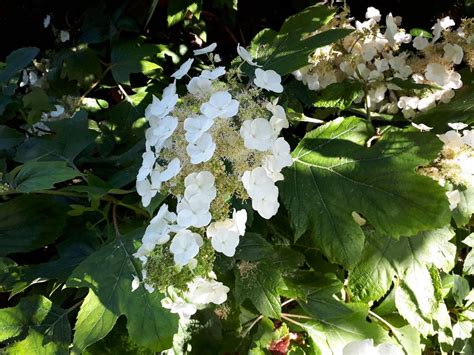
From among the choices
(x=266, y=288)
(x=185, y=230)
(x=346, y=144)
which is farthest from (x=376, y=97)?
(x=185, y=230)

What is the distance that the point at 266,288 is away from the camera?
1.07 metres

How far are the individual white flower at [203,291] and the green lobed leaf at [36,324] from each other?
38 centimetres

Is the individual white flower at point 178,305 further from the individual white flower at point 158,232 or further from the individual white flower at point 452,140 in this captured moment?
the individual white flower at point 452,140

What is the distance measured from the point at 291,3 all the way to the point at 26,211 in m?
1.07

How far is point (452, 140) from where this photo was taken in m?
1.10

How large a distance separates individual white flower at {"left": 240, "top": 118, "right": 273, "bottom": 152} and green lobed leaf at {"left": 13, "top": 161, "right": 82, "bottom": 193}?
335 mm

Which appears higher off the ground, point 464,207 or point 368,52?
point 368,52

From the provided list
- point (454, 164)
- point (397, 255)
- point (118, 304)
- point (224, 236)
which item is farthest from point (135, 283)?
point (454, 164)

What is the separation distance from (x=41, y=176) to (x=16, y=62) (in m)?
0.52

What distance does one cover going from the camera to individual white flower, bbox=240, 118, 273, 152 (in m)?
0.85

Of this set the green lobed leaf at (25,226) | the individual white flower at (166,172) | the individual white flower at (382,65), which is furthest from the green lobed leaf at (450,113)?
the green lobed leaf at (25,226)

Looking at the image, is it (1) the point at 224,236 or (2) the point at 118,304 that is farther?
(2) the point at 118,304

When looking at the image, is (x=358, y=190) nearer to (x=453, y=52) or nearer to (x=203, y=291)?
(x=203, y=291)

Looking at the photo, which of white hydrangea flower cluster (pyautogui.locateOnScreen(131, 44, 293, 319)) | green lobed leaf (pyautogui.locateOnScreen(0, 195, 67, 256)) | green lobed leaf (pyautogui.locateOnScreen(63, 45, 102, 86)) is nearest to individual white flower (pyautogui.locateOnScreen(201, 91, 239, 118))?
white hydrangea flower cluster (pyautogui.locateOnScreen(131, 44, 293, 319))
